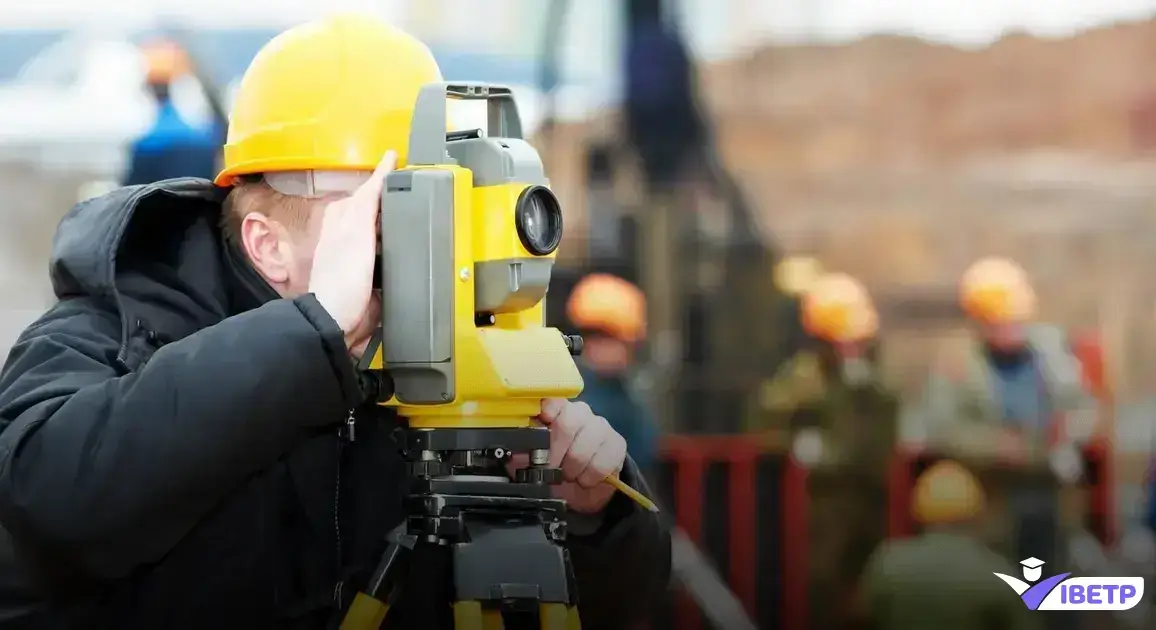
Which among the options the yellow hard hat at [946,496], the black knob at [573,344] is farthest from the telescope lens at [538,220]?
the yellow hard hat at [946,496]

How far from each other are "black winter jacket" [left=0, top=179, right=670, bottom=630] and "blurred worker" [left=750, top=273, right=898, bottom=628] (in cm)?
259

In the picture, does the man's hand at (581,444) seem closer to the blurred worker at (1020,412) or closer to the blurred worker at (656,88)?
the blurred worker at (1020,412)

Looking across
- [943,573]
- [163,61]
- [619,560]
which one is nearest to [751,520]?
[943,573]

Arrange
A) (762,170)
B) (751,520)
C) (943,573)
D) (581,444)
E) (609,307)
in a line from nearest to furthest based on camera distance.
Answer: (581,444), (943,573), (751,520), (609,307), (762,170)

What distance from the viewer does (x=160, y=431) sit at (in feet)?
3.31

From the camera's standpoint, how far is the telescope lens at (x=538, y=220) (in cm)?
107

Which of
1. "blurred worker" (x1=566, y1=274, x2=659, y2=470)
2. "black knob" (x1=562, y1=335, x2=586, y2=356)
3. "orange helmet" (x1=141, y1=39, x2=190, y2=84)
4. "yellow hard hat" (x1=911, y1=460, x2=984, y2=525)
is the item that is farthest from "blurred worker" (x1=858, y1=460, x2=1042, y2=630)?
"orange helmet" (x1=141, y1=39, x2=190, y2=84)

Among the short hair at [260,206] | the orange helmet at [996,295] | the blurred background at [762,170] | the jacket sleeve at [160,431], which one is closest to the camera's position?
the jacket sleeve at [160,431]

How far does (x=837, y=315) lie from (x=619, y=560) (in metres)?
3.20

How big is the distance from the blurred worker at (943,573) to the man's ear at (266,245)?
2.27 meters

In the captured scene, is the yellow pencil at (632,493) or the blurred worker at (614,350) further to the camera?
the blurred worker at (614,350)

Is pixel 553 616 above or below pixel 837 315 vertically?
below

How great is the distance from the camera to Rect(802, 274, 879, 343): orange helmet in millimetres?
4395

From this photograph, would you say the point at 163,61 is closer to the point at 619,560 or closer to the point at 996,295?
the point at 996,295
